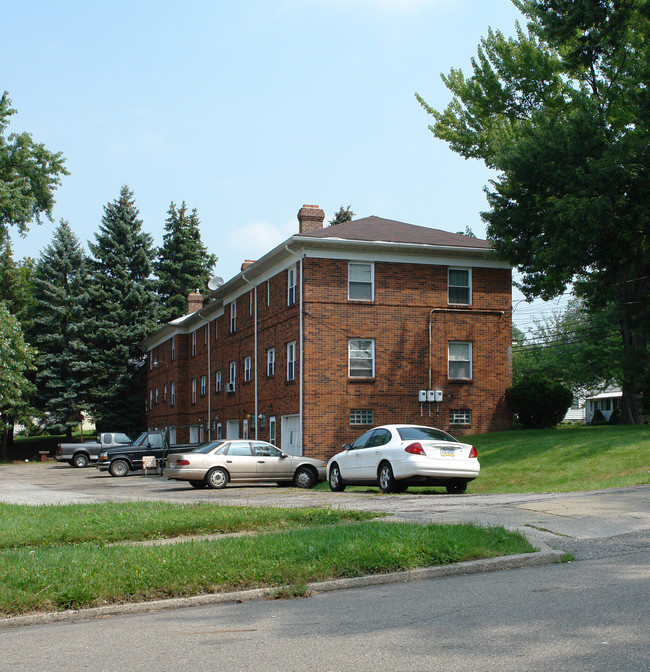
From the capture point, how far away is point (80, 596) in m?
7.22

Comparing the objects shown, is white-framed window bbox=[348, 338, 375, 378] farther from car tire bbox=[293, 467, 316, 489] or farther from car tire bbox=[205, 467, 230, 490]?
car tire bbox=[205, 467, 230, 490]

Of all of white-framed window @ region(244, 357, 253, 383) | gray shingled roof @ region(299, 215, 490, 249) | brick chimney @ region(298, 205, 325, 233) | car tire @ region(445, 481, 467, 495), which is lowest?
car tire @ region(445, 481, 467, 495)

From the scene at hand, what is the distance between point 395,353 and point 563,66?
1254 cm

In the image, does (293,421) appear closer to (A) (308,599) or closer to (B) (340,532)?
(B) (340,532)

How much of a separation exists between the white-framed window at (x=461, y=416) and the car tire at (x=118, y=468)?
46.5ft

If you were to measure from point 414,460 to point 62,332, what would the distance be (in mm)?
50486

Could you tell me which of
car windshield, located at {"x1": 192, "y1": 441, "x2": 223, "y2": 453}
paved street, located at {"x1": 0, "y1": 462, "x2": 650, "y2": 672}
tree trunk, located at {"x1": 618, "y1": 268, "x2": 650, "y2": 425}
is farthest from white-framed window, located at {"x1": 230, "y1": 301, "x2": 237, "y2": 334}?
paved street, located at {"x1": 0, "y1": 462, "x2": 650, "y2": 672}

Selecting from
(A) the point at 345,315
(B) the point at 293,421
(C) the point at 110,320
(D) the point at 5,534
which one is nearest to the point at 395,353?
(A) the point at 345,315

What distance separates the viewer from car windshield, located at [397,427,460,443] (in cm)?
1755

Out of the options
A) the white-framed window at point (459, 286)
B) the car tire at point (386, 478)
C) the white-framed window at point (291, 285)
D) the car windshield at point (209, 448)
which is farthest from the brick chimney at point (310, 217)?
the car tire at point (386, 478)

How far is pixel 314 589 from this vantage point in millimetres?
7668

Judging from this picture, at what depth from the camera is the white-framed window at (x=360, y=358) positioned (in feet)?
99.6

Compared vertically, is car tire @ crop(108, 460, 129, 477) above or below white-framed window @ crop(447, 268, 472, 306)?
below

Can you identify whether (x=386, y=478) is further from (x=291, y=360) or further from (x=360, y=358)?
(x=291, y=360)
